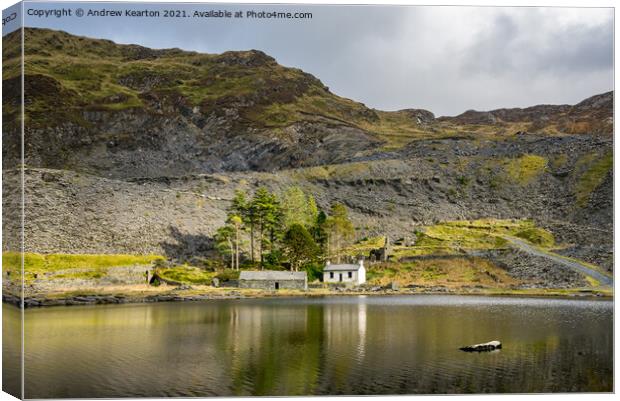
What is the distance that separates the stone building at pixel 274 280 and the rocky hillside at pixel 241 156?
17.2m

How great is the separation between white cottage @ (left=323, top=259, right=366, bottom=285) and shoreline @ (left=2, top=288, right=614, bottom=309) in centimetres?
346

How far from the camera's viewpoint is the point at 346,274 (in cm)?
8219

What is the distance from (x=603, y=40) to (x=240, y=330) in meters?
28.7

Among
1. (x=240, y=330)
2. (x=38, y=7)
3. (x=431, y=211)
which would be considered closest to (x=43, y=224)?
(x=240, y=330)

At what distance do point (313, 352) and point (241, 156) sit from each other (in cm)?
14480

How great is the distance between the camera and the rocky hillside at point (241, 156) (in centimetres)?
9688

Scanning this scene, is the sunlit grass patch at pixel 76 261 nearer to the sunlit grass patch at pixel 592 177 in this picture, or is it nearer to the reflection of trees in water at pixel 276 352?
the reflection of trees in water at pixel 276 352

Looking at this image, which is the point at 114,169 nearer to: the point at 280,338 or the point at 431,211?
the point at 431,211

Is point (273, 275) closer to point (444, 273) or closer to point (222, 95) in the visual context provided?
point (444, 273)

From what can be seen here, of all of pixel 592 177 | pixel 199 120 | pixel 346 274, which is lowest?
pixel 346 274

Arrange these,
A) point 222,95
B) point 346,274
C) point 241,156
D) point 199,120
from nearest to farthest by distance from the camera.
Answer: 1. point 346,274
2. point 241,156
3. point 199,120
4. point 222,95

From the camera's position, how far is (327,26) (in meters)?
39.4

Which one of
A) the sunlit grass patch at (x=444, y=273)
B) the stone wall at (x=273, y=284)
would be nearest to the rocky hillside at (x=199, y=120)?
the sunlit grass patch at (x=444, y=273)

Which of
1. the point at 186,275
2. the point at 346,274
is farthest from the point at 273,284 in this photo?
the point at 186,275
